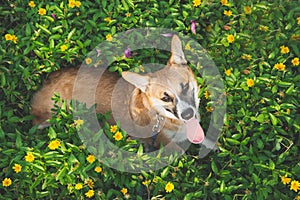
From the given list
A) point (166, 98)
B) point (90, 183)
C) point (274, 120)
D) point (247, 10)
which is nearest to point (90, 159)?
point (90, 183)

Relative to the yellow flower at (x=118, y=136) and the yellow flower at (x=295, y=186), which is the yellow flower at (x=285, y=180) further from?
the yellow flower at (x=118, y=136)

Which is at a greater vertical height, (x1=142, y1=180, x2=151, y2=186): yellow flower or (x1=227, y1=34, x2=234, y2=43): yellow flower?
(x1=227, y1=34, x2=234, y2=43): yellow flower

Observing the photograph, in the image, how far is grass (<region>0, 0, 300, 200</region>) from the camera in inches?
166

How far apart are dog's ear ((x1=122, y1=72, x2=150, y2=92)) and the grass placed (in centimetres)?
53

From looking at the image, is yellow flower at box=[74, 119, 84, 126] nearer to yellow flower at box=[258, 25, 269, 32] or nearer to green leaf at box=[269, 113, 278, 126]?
green leaf at box=[269, 113, 278, 126]

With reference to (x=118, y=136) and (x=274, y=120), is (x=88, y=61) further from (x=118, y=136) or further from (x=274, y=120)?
(x=274, y=120)

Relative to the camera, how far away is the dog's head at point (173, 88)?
13.2ft

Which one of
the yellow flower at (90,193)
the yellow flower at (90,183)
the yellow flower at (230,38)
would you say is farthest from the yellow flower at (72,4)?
the yellow flower at (90,193)

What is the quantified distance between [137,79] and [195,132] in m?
0.93

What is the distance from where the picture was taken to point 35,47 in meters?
4.96

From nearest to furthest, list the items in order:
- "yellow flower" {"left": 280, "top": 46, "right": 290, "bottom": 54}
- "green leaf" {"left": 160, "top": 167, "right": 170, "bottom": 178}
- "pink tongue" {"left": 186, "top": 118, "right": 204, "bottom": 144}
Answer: "green leaf" {"left": 160, "top": 167, "right": 170, "bottom": 178} < "pink tongue" {"left": 186, "top": 118, "right": 204, "bottom": 144} < "yellow flower" {"left": 280, "top": 46, "right": 290, "bottom": 54}

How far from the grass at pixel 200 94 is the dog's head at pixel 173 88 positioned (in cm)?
46

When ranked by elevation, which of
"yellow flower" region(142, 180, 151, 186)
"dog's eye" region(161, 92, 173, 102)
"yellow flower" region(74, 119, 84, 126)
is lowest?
"yellow flower" region(142, 180, 151, 186)

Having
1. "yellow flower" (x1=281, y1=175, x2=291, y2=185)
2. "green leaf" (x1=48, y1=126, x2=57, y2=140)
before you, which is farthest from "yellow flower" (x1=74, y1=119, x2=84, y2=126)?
"yellow flower" (x1=281, y1=175, x2=291, y2=185)
